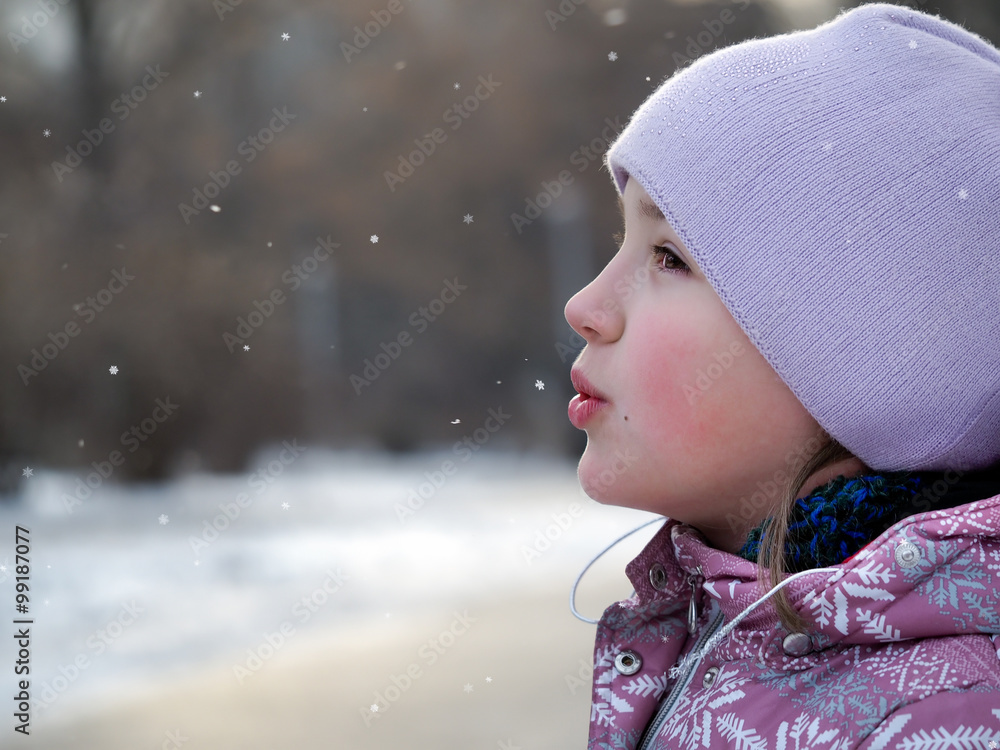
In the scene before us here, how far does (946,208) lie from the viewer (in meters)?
0.57

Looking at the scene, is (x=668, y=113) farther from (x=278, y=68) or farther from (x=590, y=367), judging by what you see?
(x=278, y=68)

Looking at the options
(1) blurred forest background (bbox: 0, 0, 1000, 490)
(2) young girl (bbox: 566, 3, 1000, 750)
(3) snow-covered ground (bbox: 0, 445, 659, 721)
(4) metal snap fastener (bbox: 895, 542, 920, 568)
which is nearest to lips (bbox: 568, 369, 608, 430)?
(2) young girl (bbox: 566, 3, 1000, 750)

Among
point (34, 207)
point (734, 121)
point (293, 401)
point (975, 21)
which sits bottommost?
point (734, 121)

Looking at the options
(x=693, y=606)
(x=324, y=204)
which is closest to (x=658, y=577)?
(x=693, y=606)

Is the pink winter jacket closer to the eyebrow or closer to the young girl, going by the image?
the young girl

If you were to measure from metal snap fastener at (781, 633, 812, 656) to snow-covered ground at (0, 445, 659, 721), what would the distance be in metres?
1.17

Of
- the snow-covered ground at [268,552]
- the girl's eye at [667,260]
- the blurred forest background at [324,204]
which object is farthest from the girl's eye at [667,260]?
the blurred forest background at [324,204]

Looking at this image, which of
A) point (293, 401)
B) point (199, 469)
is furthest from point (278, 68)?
point (199, 469)

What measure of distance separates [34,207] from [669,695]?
2930mm

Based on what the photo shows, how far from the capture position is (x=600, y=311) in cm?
63

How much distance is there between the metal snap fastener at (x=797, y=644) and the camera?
1.66ft

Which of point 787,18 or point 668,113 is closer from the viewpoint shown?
point 668,113

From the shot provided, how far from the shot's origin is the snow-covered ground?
169 cm

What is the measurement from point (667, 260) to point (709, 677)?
0.97 ft
